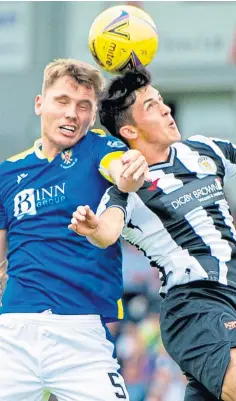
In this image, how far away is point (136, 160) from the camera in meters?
4.56

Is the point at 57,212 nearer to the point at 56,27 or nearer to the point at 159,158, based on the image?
the point at 159,158

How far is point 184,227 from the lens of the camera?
213 inches

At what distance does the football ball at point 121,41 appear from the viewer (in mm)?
5594

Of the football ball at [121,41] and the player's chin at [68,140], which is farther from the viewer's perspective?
the football ball at [121,41]

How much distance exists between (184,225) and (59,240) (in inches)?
29.8

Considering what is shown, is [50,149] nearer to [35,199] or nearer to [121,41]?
[35,199]

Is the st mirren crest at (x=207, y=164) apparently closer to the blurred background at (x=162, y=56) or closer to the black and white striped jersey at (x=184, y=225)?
the black and white striped jersey at (x=184, y=225)

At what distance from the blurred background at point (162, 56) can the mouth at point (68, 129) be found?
7.55 meters

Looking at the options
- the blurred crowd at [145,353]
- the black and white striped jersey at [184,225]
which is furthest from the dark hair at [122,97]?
the blurred crowd at [145,353]

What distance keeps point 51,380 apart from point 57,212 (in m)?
0.90

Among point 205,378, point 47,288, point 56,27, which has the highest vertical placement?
point 56,27

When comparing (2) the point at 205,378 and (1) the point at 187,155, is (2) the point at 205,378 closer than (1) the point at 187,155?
Yes

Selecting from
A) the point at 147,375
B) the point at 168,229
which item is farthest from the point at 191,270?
the point at 147,375

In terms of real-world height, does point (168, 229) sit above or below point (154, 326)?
above
